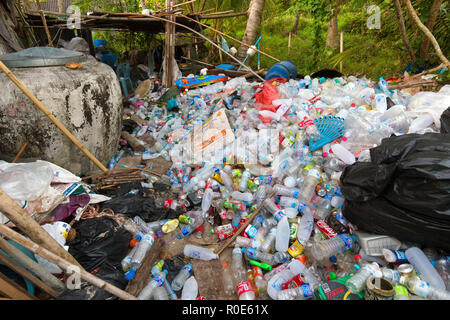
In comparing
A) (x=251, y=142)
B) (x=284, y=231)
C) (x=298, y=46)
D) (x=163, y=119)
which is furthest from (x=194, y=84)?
(x=298, y=46)

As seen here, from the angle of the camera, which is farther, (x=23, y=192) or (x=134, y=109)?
(x=134, y=109)

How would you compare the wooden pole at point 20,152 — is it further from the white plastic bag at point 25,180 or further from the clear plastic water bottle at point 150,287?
the clear plastic water bottle at point 150,287

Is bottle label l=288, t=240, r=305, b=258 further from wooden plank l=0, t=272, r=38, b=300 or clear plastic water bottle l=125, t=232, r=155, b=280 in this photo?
wooden plank l=0, t=272, r=38, b=300

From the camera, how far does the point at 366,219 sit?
1902mm

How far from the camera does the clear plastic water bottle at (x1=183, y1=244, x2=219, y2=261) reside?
7.44 feet

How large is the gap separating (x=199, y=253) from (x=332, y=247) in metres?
1.17

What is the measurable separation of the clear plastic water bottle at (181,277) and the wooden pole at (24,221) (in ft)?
3.06

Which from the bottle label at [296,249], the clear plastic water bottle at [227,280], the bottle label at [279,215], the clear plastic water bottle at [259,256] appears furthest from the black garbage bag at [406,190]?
the clear plastic water bottle at [227,280]

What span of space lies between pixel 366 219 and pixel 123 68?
312 inches

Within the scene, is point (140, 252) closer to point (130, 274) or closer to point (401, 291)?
point (130, 274)

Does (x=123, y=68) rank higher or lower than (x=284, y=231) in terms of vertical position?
higher

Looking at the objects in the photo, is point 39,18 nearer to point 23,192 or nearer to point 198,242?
point 23,192

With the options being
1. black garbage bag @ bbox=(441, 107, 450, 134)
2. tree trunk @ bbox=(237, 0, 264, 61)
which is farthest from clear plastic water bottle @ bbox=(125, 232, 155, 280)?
tree trunk @ bbox=(237, 0, 264, 61)

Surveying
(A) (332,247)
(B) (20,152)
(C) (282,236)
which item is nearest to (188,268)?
(C) (282,236)
